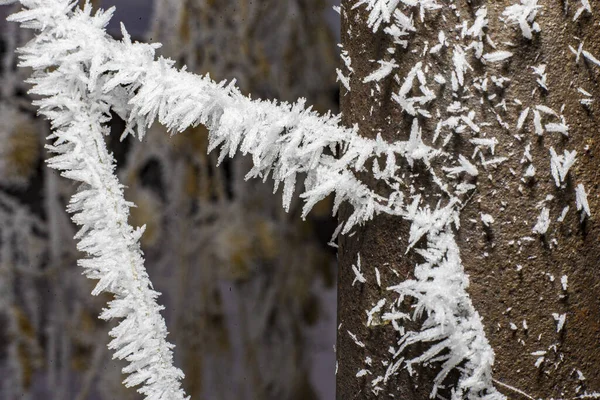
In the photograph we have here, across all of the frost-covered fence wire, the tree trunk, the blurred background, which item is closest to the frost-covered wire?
the frost-covered fence wire

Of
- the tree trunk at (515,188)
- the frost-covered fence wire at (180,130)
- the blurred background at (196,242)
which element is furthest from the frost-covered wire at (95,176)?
the blurred background at (196,242)

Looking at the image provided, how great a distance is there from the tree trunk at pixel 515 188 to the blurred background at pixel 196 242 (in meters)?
0.65

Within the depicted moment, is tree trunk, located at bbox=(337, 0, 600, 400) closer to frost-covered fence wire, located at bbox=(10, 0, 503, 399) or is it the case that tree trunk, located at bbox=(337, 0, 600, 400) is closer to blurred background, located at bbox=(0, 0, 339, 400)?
frost-covered fence wire, located at bbox=(10, 0, 503, 399)

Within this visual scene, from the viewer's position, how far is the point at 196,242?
1020mm

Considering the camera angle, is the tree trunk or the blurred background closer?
the tree trunk

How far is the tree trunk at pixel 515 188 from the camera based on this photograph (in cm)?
33

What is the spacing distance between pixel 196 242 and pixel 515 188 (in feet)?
2.43

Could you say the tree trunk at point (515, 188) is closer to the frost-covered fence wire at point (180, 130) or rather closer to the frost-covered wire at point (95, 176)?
the frost-covered fence wire at point (180, 130)

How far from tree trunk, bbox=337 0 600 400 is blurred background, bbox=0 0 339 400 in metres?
0.65

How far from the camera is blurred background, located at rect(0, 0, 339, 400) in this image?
943 mm

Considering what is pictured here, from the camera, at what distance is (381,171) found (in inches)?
14.3

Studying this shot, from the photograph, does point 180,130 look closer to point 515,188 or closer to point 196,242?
point 515,188

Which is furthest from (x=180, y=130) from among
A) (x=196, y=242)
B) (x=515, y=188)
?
(x=196, y=242)

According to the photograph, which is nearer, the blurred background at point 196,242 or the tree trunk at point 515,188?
the tree trunk at point 515,188
